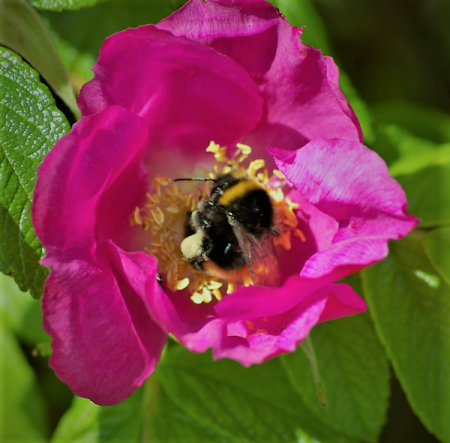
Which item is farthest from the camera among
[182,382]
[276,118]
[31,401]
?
[31,401]

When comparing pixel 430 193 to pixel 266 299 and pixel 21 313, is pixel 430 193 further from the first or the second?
pixel 21 313

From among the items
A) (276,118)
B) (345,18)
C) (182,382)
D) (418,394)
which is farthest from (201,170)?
(345,18)

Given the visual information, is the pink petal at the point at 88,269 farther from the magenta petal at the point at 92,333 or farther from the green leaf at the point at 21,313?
the green leaf at the point at 21,313

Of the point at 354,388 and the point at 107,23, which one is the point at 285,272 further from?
the point at 107,23

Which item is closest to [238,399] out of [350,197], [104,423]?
[104,423]

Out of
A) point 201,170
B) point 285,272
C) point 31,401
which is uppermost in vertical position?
point 201,170

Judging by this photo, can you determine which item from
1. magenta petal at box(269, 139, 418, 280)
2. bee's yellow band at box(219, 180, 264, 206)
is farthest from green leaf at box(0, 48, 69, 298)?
magenta petal at box(269, 139, 418, 280)

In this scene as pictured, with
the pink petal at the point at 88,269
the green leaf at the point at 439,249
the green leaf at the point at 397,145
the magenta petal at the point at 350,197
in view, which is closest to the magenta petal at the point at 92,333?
the pink petal at the point at 88,269
